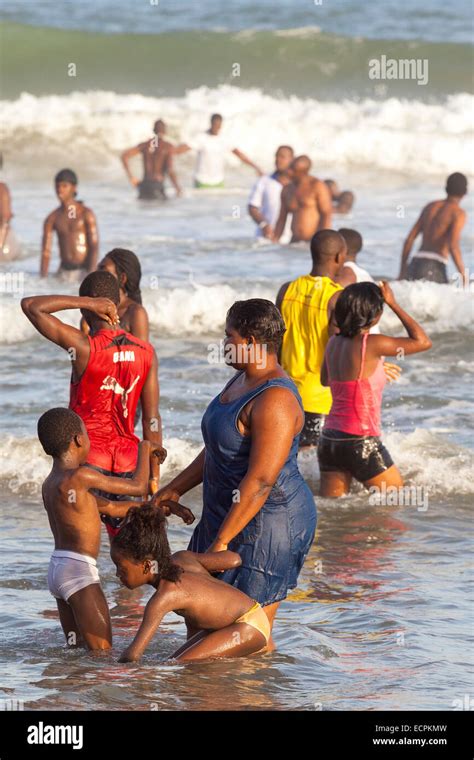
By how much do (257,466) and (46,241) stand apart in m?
9.83

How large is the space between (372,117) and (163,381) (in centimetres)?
1993

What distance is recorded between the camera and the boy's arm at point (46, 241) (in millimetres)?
13797

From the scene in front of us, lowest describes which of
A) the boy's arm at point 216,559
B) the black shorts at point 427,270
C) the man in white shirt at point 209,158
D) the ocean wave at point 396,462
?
the ocean wave at point 396,462

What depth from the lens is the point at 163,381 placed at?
38.5ft

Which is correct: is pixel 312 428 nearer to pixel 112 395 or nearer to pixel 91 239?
pixel 112 395

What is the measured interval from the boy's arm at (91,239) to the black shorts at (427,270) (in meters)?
3.50

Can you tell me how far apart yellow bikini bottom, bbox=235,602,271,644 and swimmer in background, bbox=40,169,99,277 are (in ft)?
29.4

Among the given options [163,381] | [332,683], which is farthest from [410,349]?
[163,381]

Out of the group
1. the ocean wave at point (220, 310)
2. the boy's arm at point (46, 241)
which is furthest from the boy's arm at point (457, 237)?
the boy's arm at point (46, 241)

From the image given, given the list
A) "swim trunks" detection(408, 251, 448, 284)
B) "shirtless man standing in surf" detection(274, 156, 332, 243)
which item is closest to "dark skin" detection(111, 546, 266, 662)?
"swim trunks" detection(408, 251, 448, 284)

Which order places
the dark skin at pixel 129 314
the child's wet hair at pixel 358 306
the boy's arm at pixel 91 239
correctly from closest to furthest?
the dark skin at pixel 129 314, the child's wet hair at pixel 358 306, the boy's arm at pixel 91 239

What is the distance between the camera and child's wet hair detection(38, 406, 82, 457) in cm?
536

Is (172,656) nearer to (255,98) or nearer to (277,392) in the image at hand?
(277,392)

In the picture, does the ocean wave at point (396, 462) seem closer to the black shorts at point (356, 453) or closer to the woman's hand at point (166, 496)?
the black shorts at point (356, 453)
